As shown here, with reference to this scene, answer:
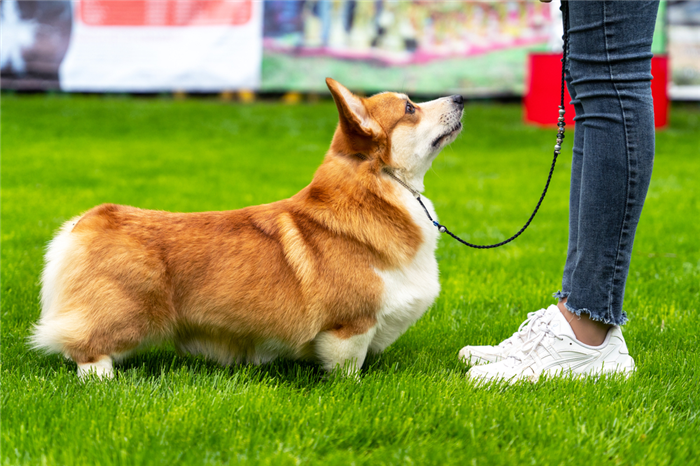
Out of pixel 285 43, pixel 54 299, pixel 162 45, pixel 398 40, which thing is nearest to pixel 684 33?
pixel 398 40

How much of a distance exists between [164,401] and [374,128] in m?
1.16

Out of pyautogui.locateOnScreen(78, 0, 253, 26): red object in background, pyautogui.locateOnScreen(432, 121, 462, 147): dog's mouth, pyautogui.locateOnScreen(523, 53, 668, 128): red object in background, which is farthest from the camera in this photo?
pyautogui.locateOnScreen(78, 0, 253, 26): red object in background

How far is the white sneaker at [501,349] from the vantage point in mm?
2582

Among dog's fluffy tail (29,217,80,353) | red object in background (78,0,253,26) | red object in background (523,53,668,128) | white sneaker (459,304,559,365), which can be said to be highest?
red object in background (78,0,253,26)

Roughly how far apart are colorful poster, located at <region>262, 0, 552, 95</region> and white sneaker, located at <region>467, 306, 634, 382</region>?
10.5 m

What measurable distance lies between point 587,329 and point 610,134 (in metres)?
0.67

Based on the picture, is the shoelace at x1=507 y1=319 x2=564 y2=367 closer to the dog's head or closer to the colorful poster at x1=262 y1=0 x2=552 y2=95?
the dog's head

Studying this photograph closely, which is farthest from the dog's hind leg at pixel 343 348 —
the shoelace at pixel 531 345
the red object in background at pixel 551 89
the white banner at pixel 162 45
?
the white banner at pixel 162 45

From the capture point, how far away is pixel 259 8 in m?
12.5

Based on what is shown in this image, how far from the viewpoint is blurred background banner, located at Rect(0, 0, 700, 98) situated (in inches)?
484

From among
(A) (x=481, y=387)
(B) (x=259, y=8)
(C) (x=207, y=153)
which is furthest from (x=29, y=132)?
(A) (x=481, y=387)

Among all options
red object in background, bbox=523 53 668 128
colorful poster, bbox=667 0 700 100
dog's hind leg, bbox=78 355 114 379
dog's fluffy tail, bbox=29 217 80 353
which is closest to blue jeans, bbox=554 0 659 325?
dog's hind leg, bbox=78 355 114 379

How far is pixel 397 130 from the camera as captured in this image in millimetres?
2518

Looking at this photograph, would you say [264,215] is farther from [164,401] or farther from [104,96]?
[104,96]
